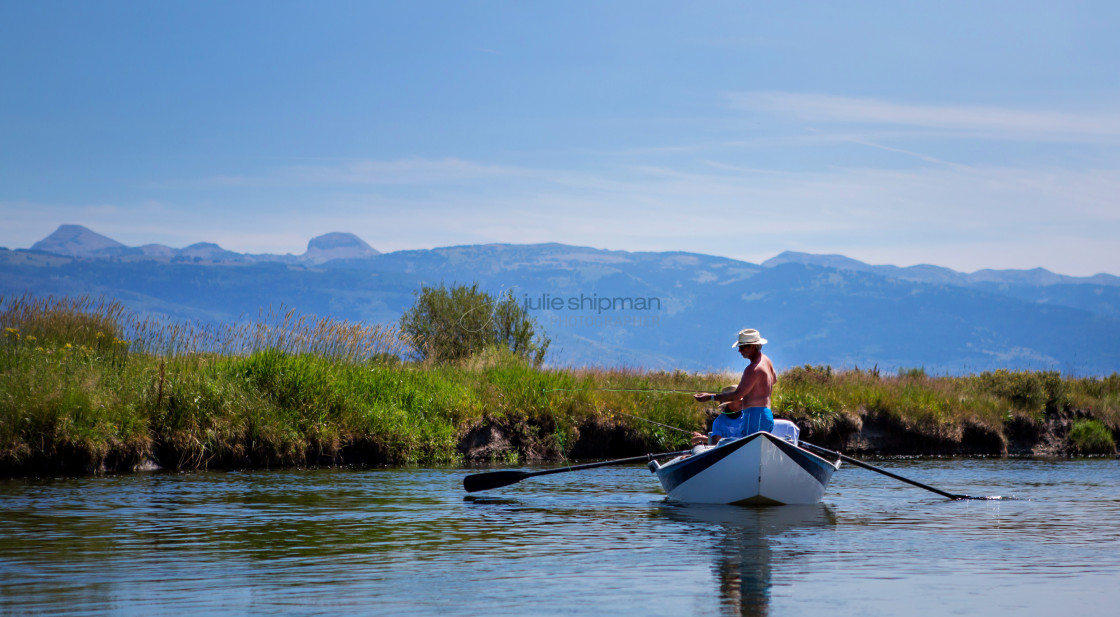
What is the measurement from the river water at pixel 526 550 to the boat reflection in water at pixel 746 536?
39mm

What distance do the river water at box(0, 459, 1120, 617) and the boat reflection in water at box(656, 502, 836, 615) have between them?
Answer: 0.04 meters

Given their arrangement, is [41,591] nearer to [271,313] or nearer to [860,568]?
[860,568]

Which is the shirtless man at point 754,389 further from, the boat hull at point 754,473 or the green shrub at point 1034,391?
the green shrub at point 1034,391

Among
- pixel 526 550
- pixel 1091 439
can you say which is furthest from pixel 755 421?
pixel 1091 439

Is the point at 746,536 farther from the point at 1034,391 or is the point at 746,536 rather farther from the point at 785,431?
the point at 1034,391

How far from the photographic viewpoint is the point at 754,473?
14117mm

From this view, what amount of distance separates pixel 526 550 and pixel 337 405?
10.1 m

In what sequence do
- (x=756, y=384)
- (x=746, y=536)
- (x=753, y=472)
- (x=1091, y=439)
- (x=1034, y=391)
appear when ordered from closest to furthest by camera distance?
(x=746, y=536) → (x=753, y=472) → (x=756, y=384) → (x=1091, y=439) → (x=1034, y=391)

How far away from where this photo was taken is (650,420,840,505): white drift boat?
13984 mm

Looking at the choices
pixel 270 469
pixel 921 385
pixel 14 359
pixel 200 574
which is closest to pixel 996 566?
pixel 200 574

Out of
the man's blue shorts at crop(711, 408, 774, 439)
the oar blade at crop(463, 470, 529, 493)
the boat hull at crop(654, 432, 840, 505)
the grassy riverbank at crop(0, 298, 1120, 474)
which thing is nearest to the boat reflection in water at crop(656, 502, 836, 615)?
the boat hull at crop(654, 432, 840, 505)

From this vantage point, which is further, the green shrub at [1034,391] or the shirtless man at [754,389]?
the green shrub at [1034,391]

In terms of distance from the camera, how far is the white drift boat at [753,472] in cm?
1398

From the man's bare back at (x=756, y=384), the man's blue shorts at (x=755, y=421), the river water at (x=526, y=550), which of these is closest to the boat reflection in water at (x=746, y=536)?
the river water at (x=526, y=550)
